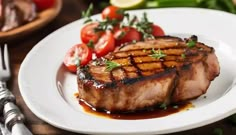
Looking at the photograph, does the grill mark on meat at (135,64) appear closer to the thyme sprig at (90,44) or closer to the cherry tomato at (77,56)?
the cherry tomato at (77,56)

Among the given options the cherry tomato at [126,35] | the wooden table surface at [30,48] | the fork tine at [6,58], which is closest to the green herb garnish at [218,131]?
the wooden table surface at [30,48]

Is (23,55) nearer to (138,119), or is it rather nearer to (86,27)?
(86,27)

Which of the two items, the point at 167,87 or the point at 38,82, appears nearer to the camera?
the point at 167,87

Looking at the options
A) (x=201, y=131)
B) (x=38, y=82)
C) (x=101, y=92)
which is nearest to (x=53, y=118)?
(x=101, y=92)

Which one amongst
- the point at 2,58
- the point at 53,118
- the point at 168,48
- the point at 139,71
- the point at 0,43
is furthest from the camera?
the point at 0,43

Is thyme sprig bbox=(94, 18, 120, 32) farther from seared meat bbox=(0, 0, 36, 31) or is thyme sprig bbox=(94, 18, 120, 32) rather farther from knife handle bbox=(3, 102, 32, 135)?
knife handle bbox=(3, 102, 32, 135)

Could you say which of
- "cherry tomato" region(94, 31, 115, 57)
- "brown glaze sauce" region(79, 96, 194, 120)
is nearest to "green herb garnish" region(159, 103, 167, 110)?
"brown glaze sauce" region(79, 96, 194, 120)

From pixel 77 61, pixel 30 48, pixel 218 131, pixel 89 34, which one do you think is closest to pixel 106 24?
pixel 89 34
